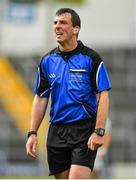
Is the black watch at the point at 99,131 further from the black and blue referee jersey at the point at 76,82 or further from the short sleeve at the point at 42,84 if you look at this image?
the short sleeve at the point at 42,84

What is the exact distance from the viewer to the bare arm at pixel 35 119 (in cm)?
1009

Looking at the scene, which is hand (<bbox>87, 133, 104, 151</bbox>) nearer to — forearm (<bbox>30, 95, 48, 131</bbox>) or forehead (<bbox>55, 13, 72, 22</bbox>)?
forearm (<bbox>30, 95, 48, 131</bbox>)

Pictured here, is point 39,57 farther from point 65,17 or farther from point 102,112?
point 102,112

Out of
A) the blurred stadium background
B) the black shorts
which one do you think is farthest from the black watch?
the blurred stadium background

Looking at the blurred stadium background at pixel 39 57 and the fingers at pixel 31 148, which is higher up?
the fingers at pixel 31 148

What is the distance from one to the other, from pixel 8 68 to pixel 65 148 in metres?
17.6

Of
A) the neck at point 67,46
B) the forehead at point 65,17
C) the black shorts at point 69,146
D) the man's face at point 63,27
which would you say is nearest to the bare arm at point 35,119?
the black shorts at point 69,146

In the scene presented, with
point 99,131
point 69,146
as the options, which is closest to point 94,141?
point 99,131

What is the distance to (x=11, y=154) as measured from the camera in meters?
26.8

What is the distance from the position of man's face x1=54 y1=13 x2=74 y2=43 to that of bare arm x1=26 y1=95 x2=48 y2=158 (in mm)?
739

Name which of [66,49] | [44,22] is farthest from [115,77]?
[66,49]

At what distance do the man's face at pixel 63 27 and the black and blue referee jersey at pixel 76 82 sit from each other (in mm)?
183

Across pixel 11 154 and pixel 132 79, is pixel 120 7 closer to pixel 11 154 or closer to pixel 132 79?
pixel 132 79

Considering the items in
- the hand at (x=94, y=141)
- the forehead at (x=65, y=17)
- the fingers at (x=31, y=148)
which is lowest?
the fingers at (x=31, y=148)
